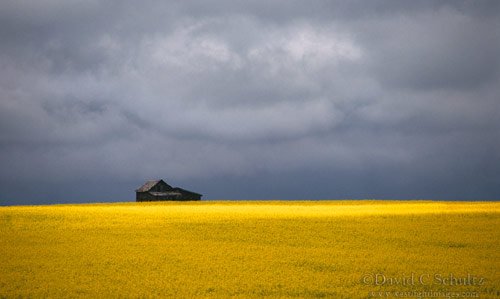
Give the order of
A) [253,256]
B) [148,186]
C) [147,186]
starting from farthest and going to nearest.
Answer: [147,186] < [148,186] < [253,256]

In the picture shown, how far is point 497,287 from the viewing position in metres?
18.5

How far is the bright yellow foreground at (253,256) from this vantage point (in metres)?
18.8

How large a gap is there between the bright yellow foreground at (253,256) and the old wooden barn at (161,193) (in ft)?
142

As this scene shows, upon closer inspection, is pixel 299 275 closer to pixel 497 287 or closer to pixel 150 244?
pixel 497 287

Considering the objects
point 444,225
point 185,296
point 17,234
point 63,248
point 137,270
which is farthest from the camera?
point 444,225

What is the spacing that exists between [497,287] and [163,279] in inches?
492

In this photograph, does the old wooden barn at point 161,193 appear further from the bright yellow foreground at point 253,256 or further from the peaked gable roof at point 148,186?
the bright yellow foreground at point 253,256

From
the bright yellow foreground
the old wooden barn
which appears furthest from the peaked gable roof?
the bright yellow foreground

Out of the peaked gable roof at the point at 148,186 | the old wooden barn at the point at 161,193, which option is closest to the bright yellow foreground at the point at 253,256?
the old wooden barn at the point at 161,193

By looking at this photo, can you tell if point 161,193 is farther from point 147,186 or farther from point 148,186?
point 147,186

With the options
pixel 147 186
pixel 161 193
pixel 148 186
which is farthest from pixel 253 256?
pixel 147 186

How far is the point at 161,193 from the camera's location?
84.9 metres

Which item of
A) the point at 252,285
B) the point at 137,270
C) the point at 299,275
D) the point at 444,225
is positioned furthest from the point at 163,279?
the point at 444,225

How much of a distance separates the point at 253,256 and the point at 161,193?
2435 inches
